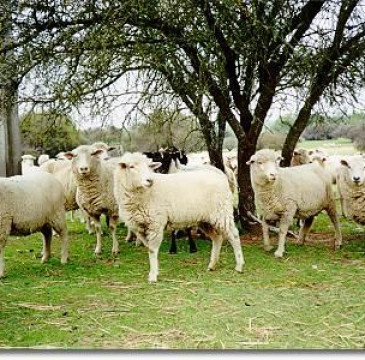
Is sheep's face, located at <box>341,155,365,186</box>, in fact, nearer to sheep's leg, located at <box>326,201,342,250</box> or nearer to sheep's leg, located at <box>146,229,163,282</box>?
sheep's leg, located at <box>326,201,342,250</box>

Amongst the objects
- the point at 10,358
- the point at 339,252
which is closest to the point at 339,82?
the point at 339,252

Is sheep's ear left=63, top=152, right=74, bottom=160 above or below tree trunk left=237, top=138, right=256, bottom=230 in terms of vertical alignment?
above

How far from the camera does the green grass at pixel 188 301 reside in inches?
122

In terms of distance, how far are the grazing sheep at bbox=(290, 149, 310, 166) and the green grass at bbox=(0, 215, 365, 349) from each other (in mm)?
953

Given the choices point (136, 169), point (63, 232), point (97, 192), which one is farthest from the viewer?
point (97, 192)

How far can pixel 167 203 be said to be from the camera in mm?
4504

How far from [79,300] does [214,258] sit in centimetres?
123

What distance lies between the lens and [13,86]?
474 centimetres

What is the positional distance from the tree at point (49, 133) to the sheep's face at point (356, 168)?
2.23 meters

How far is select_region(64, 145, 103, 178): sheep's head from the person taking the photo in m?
5.25

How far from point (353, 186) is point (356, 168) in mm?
249

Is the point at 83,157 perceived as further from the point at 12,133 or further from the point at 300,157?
the point at 300,157

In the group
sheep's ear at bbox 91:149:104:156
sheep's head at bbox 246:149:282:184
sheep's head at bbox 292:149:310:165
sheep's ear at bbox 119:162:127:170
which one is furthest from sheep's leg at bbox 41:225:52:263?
sheep's head at bbox 292:149:310:165

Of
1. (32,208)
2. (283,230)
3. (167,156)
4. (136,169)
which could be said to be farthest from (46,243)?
(283,230)
